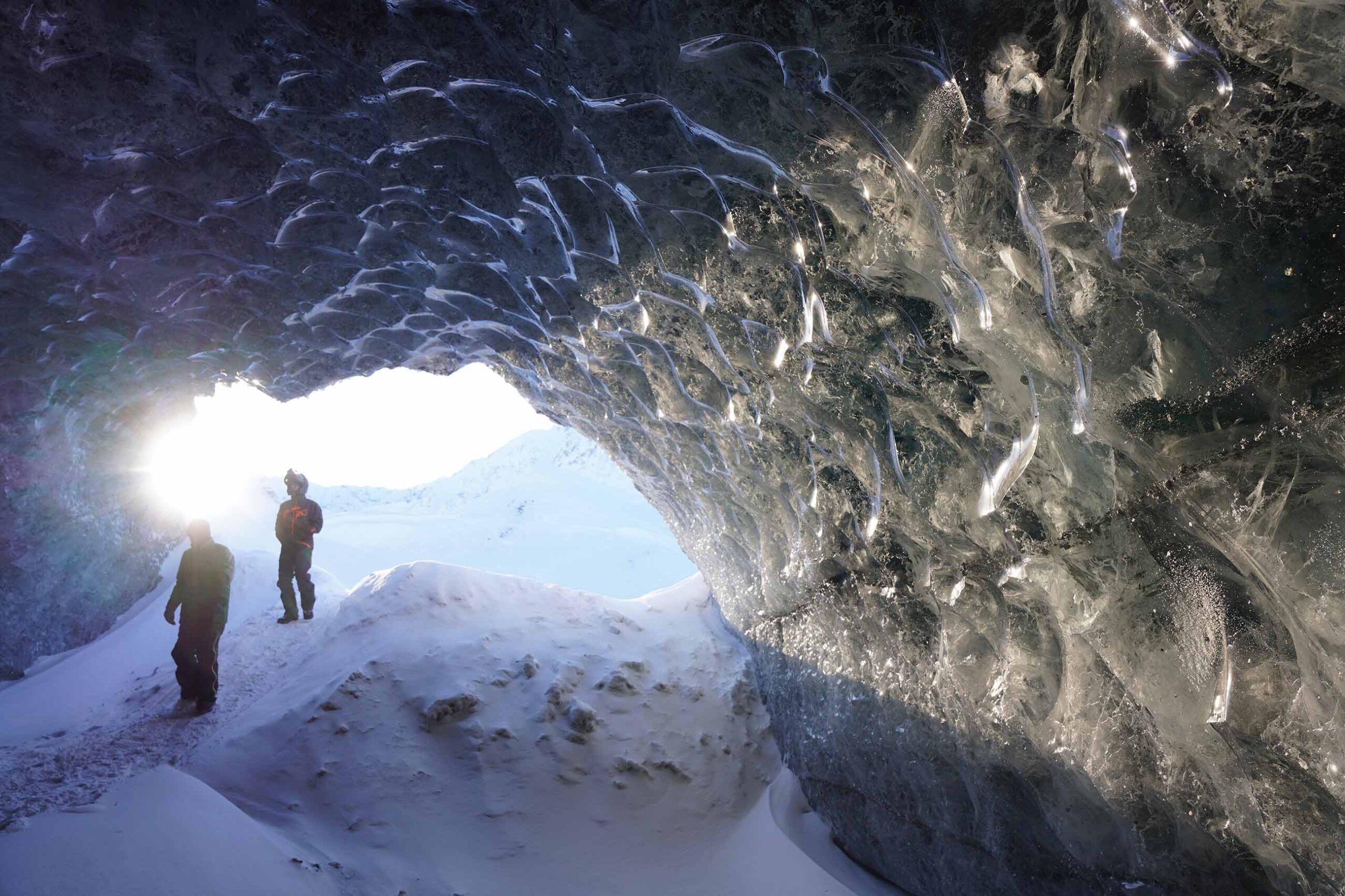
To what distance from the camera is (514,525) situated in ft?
58.1

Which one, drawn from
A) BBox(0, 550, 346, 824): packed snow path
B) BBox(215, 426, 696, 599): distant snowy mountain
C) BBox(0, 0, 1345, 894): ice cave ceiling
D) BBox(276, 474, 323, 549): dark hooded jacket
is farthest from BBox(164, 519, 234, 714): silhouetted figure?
BBox(215, 426, 696, 599): distant snowy mountain

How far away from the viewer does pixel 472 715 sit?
411 cm

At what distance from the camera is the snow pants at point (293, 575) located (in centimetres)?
582

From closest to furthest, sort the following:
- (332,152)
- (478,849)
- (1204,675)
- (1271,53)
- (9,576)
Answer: (1271,53) → (1204,675) → (332,152) → (478,849) → (9,576)

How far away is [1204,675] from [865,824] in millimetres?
2169

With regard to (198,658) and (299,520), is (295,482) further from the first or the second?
(198,658)

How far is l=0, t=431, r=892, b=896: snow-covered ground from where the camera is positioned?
8.86ft

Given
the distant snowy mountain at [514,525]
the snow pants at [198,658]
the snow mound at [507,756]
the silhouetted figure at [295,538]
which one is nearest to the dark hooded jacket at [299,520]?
the silhouetted figure at [295,538]

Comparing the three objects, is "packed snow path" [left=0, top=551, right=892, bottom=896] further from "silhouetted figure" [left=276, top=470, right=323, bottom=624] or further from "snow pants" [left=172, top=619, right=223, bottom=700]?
"silhouetted figure" [left=276, top=470, right=323, bottom=624]

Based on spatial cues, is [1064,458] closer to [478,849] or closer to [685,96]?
[685,96]

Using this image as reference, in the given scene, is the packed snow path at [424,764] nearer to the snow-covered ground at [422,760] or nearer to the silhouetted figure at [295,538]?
the snow-covered ground at [422,760]

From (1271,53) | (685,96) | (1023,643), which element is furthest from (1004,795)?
(685,96)

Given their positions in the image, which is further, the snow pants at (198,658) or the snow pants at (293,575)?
the snow pants at (293,575)

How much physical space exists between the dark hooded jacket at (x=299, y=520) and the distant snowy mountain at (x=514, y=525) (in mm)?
6378
